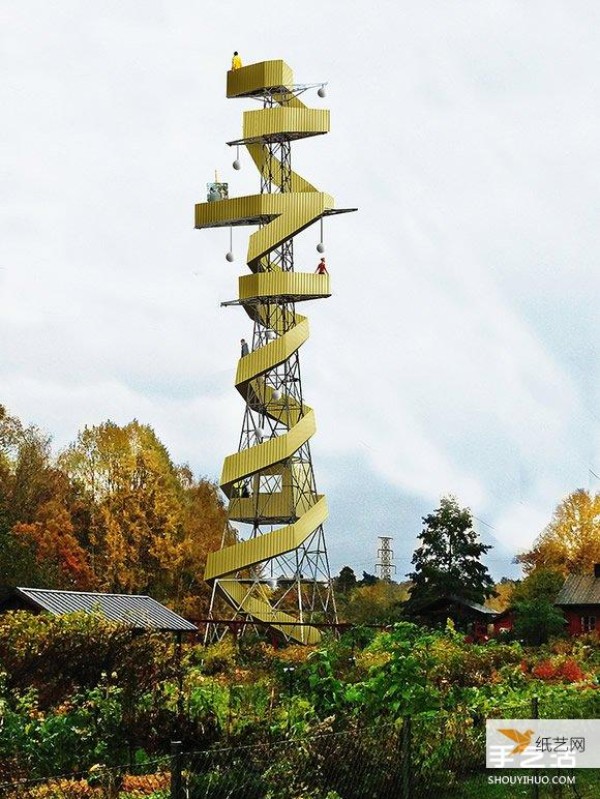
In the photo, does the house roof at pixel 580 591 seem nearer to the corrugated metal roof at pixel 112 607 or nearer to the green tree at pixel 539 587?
the green tree at pixel 539 587

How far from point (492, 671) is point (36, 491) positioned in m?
31.0

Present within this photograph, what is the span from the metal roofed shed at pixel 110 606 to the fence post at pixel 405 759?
5158mm

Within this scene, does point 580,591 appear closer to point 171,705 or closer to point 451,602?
point 451,602

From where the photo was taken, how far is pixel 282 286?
40375 millimetres

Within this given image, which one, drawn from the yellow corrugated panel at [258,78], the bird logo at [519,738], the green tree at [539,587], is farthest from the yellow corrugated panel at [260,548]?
the bird logo at [519,738]

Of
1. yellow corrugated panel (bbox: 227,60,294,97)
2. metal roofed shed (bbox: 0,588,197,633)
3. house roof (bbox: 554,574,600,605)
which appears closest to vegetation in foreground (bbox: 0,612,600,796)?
metal roofed shed (bbox: 0,588,197,633)

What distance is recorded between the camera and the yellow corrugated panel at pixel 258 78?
138ft

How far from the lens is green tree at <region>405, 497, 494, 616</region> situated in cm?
4719

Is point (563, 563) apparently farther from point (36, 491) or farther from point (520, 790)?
point (520, 790)

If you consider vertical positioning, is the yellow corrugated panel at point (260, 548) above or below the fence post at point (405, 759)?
above

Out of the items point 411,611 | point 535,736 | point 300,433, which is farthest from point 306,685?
point 411,611

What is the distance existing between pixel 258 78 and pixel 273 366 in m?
9.29

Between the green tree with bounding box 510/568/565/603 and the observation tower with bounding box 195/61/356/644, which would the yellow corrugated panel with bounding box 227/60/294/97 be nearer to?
the observation tower with bounding box 195/61/356/644

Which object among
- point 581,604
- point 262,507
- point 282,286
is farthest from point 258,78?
point 581,604
